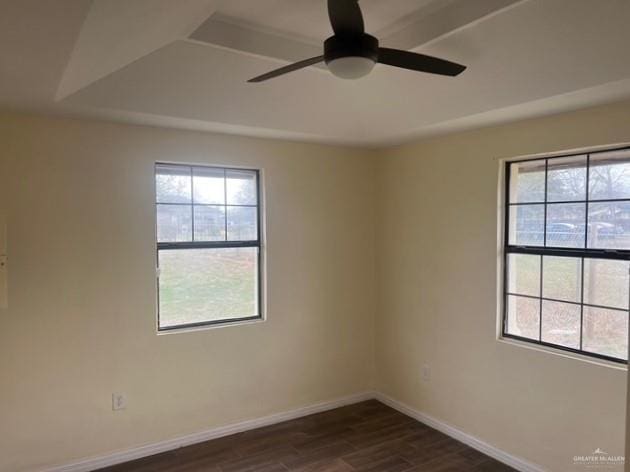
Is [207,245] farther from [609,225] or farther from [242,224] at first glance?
[609,225]

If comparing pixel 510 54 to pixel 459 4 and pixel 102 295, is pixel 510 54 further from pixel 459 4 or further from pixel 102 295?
pixel 102 295

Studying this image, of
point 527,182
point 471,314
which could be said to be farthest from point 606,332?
point 527,182

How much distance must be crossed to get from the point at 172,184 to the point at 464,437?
293 centimetres

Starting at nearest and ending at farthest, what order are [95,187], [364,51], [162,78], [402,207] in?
[364,51]
[162,78]
[95,187]
[402,207]

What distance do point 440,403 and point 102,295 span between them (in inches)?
107

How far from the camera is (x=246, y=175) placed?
11.8 ft

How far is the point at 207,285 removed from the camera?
11.3 ft

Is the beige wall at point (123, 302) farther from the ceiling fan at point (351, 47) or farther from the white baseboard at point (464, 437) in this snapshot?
the ceiling fan at point (351, 47)

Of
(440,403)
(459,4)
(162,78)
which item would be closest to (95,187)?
(162,78)

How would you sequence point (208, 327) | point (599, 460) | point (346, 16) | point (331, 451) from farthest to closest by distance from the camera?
point (208, 327) → point (331, 451) → point (599, 460) → point (346, 16)

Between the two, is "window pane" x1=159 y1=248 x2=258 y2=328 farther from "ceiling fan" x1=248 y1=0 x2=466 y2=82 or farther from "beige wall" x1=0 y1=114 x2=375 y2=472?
"ceiling fan" x1=248 y1=0 x2=466 y2=82

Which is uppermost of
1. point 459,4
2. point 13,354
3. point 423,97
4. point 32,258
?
point 459,4

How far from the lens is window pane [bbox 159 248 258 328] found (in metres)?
3.30

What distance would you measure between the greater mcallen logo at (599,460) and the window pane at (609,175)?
58.7 inches
